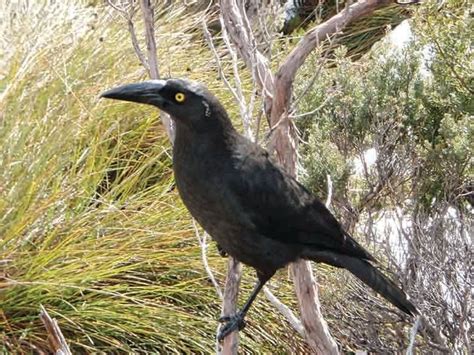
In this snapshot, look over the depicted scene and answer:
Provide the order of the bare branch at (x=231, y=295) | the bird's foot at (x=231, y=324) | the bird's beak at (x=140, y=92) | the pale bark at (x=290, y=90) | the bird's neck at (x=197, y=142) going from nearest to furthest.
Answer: the bird's beak at (x=140, y=92) < the bird's neck at (x=197, y=142) < the bare branch at (x=231, y=295) < the bird's foot at (x=231, y=324) < the pale bark at (x=290, y=90)

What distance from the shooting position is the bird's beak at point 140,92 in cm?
210

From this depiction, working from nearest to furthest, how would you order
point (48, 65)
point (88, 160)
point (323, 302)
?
point (323, 302) < point (88, 160) < point (48, 65)

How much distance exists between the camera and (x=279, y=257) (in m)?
2.48

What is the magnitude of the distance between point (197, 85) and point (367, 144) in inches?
63.8

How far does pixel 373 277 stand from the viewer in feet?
8.16

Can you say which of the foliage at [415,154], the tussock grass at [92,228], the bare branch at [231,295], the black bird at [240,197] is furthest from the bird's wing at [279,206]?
the tussock grass at [92,228]

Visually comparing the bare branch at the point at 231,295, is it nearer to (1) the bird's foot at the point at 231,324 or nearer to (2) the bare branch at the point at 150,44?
(1) the bird's foot at the point at 231,324

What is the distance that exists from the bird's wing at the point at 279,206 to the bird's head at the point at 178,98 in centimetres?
16

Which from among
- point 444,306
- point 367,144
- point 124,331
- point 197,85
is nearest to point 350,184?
point 367,144

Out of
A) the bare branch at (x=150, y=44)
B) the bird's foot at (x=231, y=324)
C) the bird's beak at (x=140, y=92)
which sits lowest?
the bird's foot at (x=231, y=324)

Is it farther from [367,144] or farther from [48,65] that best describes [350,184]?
[48,65]

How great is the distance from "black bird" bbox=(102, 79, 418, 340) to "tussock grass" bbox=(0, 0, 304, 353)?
1243 millimetres

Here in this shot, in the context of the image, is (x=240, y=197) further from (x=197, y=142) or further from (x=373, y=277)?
(x=373, y=277)

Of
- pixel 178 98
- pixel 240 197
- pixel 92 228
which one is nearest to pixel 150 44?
pixel 178 98
